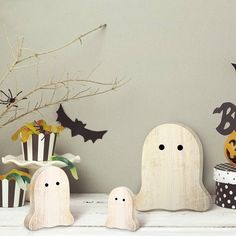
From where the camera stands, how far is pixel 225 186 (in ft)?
3.66

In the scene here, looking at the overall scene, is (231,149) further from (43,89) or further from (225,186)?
(43,89)

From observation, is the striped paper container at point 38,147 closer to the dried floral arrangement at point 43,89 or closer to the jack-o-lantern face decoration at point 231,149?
the dried floral arrangement at point 43,89

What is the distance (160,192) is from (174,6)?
17.9 inches

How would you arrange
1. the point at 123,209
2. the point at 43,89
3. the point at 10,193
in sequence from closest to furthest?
the point at 123,209 → the point at 10,193 → the point at 43,89

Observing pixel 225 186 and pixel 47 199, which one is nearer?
pixel 47 199

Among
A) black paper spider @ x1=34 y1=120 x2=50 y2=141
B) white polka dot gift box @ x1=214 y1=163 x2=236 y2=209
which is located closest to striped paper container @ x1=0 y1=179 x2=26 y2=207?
black paper spider @ x1=34 y1=120 x2=50 y2=141

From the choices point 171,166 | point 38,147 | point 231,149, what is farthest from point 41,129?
point 231,149

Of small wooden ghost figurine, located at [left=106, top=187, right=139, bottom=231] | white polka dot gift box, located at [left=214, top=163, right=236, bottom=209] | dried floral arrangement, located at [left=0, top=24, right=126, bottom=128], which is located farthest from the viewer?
dried floral arrangement, located at [left=0, top=24, right=126, bottom=128]

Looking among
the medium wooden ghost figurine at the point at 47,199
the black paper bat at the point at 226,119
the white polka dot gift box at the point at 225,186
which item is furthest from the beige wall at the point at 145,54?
the medium wooden ghost figurine at the point at 47,199

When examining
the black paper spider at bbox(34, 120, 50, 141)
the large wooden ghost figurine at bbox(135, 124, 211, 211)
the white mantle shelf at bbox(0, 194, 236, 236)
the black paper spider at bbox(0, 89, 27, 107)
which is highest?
the black paper spider at bbox(0, 89, 27, 107)

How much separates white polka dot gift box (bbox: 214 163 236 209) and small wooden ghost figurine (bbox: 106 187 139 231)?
0.84 feet

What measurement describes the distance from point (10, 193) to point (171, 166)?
0.37 meters

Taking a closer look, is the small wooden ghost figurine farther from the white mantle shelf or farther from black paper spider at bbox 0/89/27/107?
black paper spider at bbox 0/89/27/107

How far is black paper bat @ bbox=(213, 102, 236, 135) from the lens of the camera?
49.1 inches
